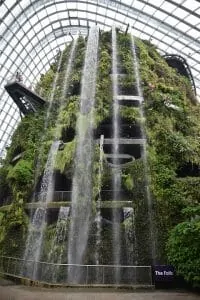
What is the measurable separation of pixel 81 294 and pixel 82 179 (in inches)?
394

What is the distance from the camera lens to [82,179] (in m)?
22.8

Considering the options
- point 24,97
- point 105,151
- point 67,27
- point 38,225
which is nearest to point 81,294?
point 38,225

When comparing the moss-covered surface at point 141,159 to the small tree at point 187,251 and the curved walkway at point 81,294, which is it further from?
the curved walkway at point 81,294

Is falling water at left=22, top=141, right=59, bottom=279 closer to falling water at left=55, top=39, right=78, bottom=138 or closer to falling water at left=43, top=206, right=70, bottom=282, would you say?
falling water at left=43, top=206, right=70, bottom=282

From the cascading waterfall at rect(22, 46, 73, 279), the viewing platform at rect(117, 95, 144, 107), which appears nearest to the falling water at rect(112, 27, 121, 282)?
the viewing platform at rect(117, 95, 144, 107)

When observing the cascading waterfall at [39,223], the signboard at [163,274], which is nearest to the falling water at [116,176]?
the signboard at [163,274]

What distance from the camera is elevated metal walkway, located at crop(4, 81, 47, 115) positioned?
29891mm

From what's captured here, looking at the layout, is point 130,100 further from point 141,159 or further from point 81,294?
point 81,294

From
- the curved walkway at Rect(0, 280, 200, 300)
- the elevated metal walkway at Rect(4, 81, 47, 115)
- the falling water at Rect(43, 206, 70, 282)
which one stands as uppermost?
the elevated metal walkway at Rect(4, 81, 47, 115)

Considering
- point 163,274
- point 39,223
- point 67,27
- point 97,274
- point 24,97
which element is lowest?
point 97,274

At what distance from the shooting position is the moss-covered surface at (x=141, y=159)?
19.8m

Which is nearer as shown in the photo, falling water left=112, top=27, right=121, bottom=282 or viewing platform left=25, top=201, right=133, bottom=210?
falling water left=112, top=27, right=121, bottom=282

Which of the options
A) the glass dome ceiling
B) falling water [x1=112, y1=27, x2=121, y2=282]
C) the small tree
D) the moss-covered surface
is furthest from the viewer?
the glass dome ceiling

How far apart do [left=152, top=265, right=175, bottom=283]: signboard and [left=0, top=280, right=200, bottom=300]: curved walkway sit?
45.2 inches
